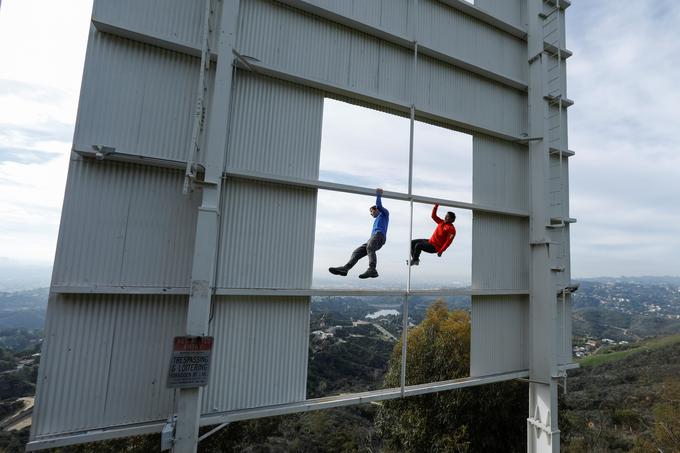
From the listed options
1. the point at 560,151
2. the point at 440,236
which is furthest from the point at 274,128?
the point at 560,151

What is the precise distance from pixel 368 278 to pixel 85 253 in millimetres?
4416

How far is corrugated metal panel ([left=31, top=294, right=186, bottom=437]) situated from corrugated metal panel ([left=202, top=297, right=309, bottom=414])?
2.12 feet

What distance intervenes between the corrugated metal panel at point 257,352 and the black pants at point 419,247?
251cm

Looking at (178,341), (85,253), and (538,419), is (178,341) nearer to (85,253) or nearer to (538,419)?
(85,253)

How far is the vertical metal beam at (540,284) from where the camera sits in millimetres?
7246

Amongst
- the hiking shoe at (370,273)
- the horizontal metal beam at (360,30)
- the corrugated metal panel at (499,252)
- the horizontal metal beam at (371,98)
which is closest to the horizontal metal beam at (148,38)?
the horizontal metal beam at (360,30)

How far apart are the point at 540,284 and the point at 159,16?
915 centimetres

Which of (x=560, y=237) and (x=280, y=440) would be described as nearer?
(x=560, y=237)

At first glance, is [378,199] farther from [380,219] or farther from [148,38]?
[148,38]

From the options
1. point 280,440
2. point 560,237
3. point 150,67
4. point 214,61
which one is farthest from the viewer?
point 280,440

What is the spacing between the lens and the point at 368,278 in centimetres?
614

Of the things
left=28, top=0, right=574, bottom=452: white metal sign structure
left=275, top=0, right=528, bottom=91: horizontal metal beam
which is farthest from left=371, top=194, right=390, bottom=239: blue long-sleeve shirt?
left=275, top=0, right=528, bottom=91: horizontal metal beam

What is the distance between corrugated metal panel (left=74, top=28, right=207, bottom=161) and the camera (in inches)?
178

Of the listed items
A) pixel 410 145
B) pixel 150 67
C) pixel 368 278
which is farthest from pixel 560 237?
pixel 150 67
